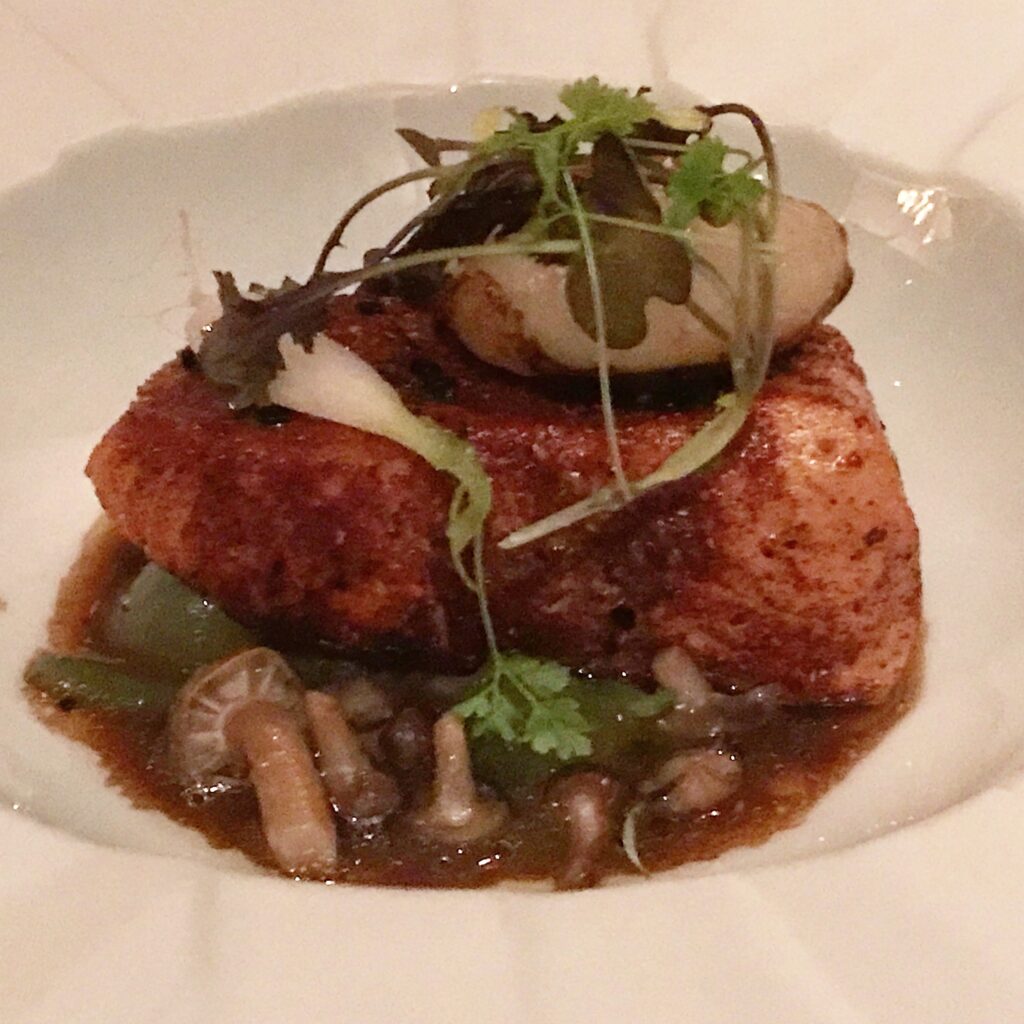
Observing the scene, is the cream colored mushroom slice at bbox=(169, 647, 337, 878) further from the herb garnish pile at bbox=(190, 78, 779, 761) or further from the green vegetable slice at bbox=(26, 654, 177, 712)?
the herb garnish pile at bbox=(190, 78, 779, 761)

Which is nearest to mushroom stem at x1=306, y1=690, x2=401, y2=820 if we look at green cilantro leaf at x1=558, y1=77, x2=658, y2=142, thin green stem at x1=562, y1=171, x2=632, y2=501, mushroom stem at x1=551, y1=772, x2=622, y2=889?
mushroom stem at x1=551, y1=772, x2=622, y2=889

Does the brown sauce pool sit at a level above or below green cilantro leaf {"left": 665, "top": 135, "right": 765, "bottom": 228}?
below

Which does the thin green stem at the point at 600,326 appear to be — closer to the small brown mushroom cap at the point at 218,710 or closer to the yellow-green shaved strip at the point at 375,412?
the yellow-green shaved strip at the point at 375,412

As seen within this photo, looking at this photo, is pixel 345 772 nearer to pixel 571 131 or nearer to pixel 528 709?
pixel 528 709

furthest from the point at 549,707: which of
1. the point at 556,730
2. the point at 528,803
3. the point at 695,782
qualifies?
the point at 695,782

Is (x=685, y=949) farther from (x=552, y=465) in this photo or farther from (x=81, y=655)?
(x=81, y=655)

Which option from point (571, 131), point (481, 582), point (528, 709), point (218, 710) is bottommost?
point (218, 710)
